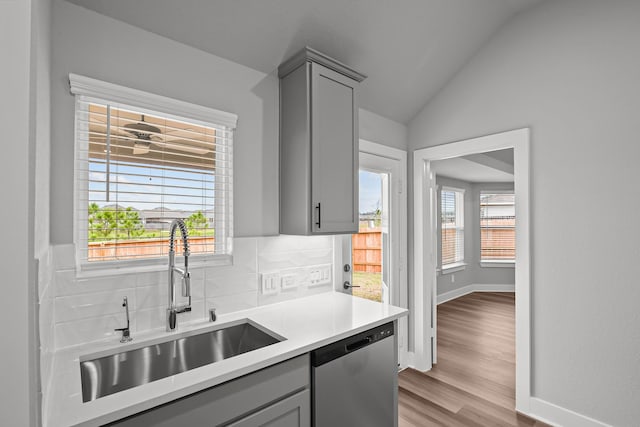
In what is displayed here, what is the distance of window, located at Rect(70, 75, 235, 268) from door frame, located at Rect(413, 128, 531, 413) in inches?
70.9

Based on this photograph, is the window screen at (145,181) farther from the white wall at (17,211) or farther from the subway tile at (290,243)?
the white wall at (17,211)

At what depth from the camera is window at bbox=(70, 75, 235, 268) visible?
56.1 inches

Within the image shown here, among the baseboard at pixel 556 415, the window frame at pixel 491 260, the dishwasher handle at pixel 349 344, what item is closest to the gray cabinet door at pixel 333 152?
the dishwasher handle at pixel 349 344

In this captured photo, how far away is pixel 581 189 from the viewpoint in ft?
6.75

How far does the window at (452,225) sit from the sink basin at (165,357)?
4.72 metres

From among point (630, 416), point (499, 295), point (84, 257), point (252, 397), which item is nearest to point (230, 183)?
point (84, 257)

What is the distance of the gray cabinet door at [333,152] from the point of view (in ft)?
6.19

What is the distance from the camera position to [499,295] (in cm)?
590

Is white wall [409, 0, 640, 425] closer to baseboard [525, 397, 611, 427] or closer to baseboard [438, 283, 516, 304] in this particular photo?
baseboard [525, 397, 611, 427]

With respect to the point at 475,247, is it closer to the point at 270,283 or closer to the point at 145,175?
the point at 270,283

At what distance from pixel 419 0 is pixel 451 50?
0.62 m

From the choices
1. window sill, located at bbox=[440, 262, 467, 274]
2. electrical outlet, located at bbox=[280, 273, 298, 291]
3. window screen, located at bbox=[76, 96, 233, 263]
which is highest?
window screen, located at bbox=[76, 96, 233, 263]

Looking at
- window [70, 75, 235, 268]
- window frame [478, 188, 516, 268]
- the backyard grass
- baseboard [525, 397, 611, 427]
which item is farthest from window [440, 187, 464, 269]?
window [70, 75, 235, 268]

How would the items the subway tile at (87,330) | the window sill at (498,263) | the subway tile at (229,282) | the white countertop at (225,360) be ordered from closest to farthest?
1. the white countertop at (225,360)
2. the subway tile at (87,330)
3. the subway tile at (229,282)
4. the window sill at (498,263)
